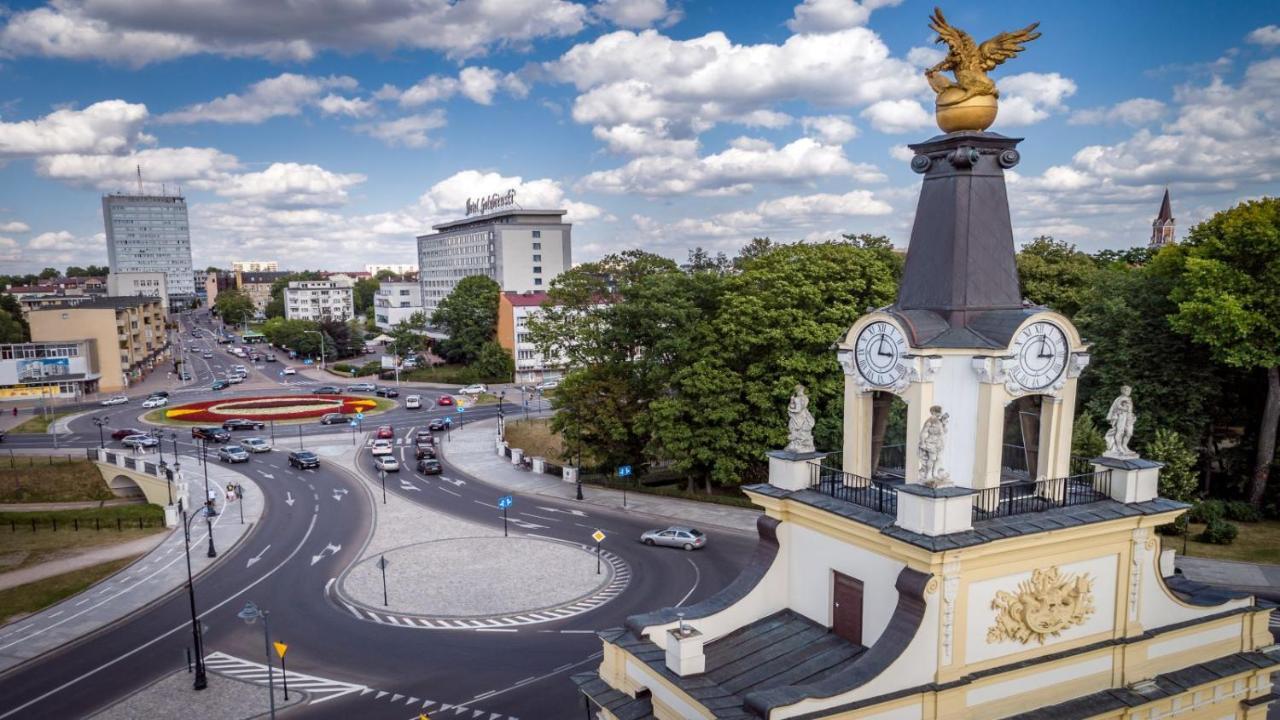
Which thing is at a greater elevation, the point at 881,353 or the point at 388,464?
the point at 881,353

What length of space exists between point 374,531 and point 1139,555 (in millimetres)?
40583

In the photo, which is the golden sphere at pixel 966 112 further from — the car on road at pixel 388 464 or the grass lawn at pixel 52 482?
the grass lawn at pixel 52 482

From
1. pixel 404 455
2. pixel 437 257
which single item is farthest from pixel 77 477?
pixel 437 257

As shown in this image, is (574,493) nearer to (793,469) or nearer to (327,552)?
(327,552)

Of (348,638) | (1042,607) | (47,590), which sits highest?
(1042,607)

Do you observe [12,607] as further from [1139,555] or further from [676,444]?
[1139,555]

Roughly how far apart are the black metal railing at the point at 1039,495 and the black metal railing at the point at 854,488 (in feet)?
4.74

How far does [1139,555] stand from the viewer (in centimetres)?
1381

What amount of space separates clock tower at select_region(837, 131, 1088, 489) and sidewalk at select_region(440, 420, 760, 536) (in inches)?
1205

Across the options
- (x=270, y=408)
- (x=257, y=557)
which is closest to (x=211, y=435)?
(x=270, y=408)

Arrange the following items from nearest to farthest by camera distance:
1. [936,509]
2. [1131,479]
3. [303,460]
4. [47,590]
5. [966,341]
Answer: [936,509] → [966,341] → [1131,479] → [47,590] → [303,460]

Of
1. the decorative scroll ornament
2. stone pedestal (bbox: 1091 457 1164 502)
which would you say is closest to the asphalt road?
the decorative scroll ornament

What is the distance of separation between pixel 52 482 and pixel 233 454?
1197cm

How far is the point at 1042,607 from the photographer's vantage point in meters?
13.0
